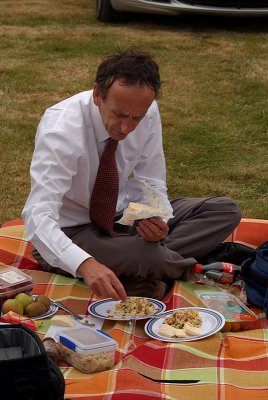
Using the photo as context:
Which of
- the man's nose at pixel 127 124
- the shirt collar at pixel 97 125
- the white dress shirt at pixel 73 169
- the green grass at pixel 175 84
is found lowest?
the green grass at pixel 175 84

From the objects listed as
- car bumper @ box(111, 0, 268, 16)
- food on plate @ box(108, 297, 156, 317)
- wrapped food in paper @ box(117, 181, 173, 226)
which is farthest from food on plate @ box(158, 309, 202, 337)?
car bumper @ box(111, 0, 268, 16)

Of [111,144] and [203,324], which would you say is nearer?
[203,324]

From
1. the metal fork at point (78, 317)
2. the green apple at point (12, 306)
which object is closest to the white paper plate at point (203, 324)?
the metal fork at point (78, 317)

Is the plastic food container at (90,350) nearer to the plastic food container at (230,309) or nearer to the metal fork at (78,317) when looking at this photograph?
the metal fork at (78,317)

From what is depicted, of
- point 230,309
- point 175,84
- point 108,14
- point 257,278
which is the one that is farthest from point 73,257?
point 108,14

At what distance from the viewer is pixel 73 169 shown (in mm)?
3875

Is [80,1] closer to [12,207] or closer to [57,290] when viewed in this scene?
[12,207]

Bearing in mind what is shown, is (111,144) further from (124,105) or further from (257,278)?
(257,278)

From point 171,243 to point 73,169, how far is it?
28.3 inches

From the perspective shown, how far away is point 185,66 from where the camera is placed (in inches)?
348

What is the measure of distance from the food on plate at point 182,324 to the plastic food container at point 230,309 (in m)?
0.14

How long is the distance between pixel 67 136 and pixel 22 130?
3.34 m

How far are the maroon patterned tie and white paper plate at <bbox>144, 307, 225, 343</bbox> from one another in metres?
0.59

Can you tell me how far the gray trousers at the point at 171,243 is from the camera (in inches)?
160
